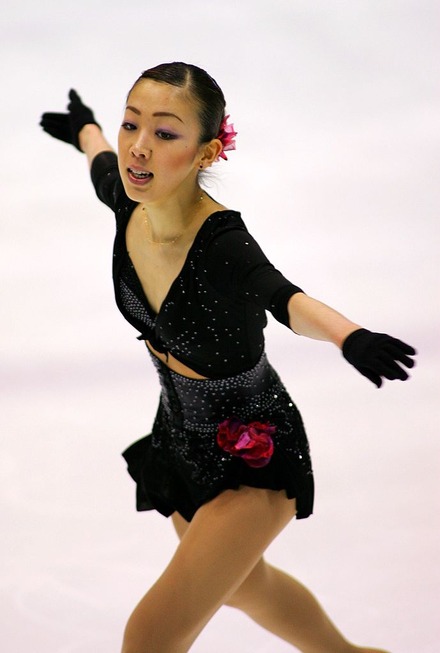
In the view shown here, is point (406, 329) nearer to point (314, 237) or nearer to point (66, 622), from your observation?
point (314, 237)

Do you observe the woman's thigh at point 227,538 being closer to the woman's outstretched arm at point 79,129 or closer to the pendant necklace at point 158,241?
the pendant necklace at point 158,241

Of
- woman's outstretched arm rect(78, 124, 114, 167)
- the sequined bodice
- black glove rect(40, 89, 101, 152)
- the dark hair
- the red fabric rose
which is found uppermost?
black glove rect(40, 89, 101, 152)

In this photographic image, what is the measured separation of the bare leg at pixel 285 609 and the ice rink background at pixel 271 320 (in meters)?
0.32

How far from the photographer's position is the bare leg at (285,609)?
10.6 feet

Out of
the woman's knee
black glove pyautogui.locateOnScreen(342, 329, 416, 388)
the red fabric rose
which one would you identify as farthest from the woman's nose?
the woman's knee

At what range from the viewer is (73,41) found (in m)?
7.14

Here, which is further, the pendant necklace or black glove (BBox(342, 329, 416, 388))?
the pendant necklace

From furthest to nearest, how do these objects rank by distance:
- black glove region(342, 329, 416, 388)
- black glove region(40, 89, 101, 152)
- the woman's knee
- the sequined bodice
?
black glove region(40, 89, 101, 152), the woman's knee, the sequined bodice, black glove region(342, 329, 416, 388)

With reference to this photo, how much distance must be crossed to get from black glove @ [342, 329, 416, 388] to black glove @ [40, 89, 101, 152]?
1812mm

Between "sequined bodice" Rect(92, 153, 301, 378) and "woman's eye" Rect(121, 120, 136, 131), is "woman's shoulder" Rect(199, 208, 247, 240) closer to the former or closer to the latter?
"sequined bodice" Rect(92, 153, 301, 378)

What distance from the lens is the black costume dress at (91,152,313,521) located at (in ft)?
9.33

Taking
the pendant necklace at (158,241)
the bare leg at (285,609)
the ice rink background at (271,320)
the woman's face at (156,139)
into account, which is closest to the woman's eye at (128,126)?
the woman's face at (156,139)

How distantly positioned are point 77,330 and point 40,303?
0.85 ft

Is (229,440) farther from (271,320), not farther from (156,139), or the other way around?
(271,320)
